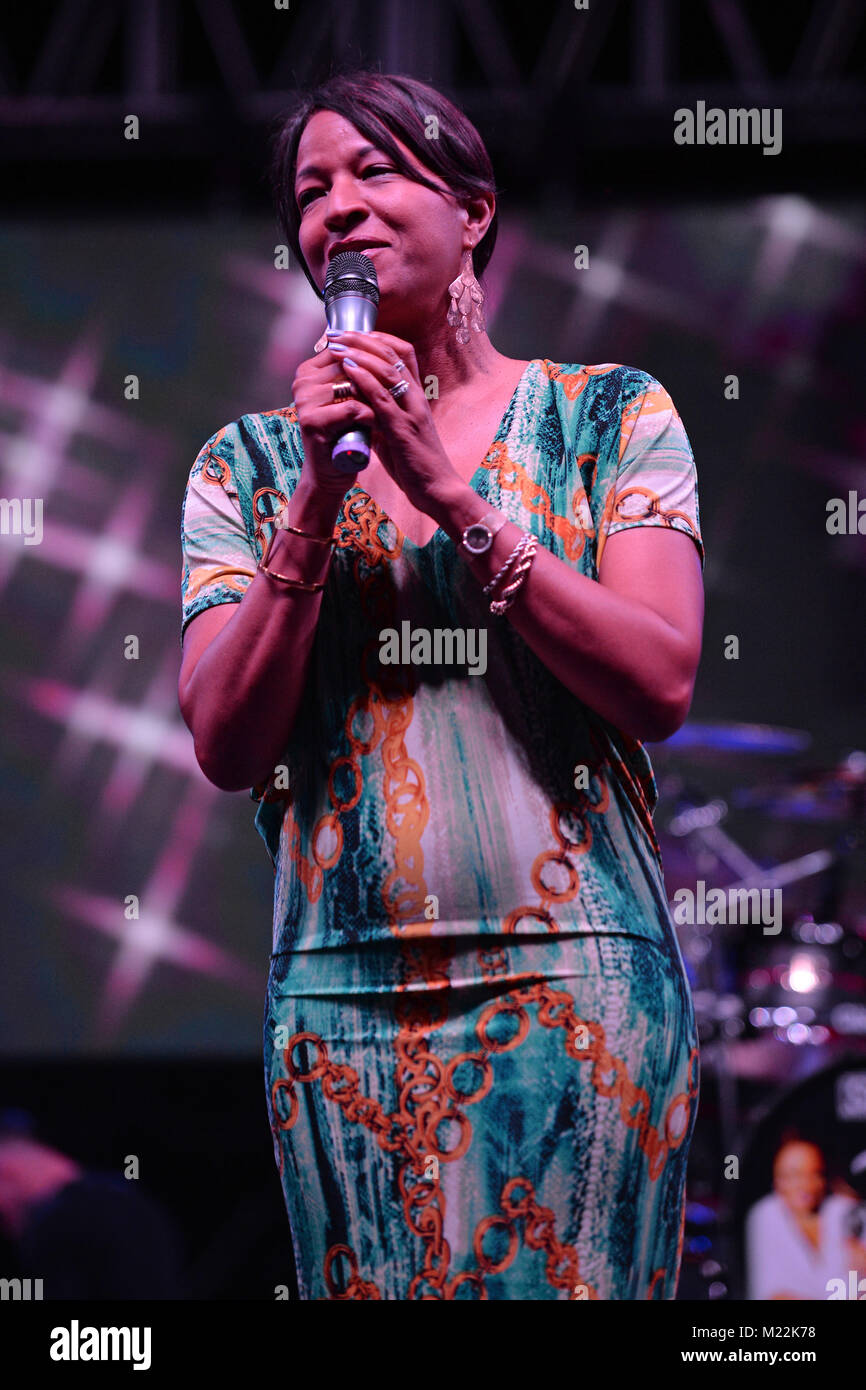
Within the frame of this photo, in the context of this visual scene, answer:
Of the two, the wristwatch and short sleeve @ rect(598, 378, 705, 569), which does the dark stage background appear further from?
the wristwatch

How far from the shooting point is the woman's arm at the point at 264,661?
0.98 metres

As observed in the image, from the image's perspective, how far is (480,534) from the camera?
3.10ft

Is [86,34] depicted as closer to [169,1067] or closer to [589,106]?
[589,106]

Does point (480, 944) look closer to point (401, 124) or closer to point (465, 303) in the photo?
point (465, 303)

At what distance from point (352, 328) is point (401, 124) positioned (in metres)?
0.22

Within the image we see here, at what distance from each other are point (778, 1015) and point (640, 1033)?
2447 millimetres

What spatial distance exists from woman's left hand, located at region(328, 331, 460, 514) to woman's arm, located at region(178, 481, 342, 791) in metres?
0.06

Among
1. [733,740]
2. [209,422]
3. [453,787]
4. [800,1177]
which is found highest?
[209,422]

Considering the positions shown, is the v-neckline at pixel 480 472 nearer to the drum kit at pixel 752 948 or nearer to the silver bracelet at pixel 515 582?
the silver bracelet at pixel 515 582

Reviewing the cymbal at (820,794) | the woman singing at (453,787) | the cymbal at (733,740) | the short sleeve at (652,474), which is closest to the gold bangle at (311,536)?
the woman singing at (453,787)

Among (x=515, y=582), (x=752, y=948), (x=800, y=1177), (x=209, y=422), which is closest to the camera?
(x=515, y=582)

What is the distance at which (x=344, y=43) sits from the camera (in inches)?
127

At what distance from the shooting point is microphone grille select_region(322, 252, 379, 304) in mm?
1018

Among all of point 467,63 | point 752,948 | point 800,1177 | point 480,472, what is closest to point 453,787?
point 480,472
